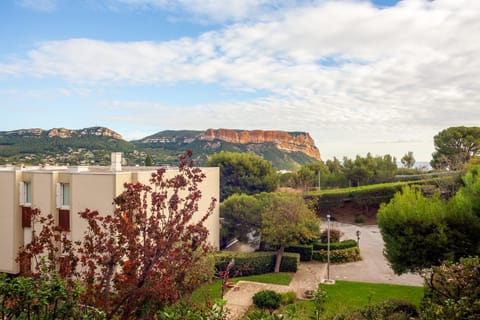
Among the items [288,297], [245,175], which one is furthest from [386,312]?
[245,175]

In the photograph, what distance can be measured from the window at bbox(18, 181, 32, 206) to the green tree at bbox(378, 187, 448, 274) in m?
16.0

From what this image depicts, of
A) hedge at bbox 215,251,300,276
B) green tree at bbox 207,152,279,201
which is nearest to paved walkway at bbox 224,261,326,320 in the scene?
hedge at bbox 215,251,300,276

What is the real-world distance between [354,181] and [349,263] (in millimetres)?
21226

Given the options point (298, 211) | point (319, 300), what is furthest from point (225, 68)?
point (319, 300)

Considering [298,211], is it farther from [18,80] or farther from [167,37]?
[18,80]

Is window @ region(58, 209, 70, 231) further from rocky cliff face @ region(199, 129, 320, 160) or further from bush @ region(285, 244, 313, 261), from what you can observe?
rocky cliff face @ region(199, 129, 320, 160)

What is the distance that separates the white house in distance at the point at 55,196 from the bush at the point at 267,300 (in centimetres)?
300

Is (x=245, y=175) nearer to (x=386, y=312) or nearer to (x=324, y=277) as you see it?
(x=324, y=277)

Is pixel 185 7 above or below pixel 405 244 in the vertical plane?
above

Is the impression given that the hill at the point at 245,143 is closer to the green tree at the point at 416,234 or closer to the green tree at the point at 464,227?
the green tree at the point at 416,234

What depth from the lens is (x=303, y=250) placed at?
65.4 feet

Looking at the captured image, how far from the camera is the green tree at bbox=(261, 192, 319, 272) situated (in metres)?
17.6

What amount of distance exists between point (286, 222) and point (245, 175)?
15.5m

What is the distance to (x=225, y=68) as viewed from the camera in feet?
69.9
